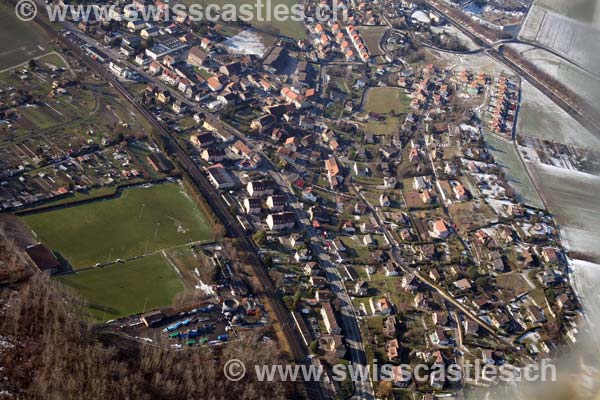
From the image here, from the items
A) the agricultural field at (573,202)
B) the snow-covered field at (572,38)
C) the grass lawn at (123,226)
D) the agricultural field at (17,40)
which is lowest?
the grass lawn at (123,226)

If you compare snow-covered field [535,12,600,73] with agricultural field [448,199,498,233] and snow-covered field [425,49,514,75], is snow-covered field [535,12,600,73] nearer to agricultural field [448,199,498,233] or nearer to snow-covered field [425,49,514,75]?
snow-covered field [425,49,514,75]

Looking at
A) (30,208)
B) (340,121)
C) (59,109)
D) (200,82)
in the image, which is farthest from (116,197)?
(340,121)

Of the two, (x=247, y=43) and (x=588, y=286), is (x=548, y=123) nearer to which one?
(x=588, y=286)

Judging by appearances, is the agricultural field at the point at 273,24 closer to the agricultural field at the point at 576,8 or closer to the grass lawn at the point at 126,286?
the agricultural field at the point at 576,8

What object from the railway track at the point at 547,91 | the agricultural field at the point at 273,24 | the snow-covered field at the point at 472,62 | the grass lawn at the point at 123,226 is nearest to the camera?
the grass lawn at the point at 123,226

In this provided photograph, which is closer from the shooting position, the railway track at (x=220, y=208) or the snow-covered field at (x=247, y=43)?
the railway track at (x=220, y=208)

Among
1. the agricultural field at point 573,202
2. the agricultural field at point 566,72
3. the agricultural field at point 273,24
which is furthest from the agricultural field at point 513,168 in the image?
the agricultural field at point 273,24
